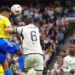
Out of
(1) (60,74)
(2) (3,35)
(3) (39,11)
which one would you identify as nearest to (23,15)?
(3) (39,11)

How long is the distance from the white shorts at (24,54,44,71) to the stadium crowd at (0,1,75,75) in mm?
5136

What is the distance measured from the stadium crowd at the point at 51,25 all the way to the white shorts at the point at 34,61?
16.8 ft

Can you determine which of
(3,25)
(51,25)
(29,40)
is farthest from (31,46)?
(51,25)

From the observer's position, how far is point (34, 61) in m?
10.8

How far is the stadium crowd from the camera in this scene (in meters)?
18.4

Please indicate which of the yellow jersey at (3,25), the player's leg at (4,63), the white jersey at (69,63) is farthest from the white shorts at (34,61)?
the player's leg at (4,63)

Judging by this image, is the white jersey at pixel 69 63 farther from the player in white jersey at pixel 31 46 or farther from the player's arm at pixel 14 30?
the player's arm at pixel 14 30

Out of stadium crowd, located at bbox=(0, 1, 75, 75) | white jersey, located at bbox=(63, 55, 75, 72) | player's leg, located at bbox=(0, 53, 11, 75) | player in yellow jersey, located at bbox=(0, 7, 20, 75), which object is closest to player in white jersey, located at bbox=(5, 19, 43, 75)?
player in yellow jersey, located at bbox=(0, 7, 20, 75)

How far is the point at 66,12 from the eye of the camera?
2277cm

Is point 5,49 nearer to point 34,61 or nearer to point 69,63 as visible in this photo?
point 34,61

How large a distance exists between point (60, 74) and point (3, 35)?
4.43 meters

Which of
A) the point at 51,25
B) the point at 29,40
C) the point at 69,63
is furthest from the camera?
the point at 51,25

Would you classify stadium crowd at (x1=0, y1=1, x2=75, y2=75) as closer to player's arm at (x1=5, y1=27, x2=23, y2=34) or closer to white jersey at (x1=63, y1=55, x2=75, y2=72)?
white jersey at (x1=63, y1=55, x2=75, y2=72)

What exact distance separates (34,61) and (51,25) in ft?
35.4
